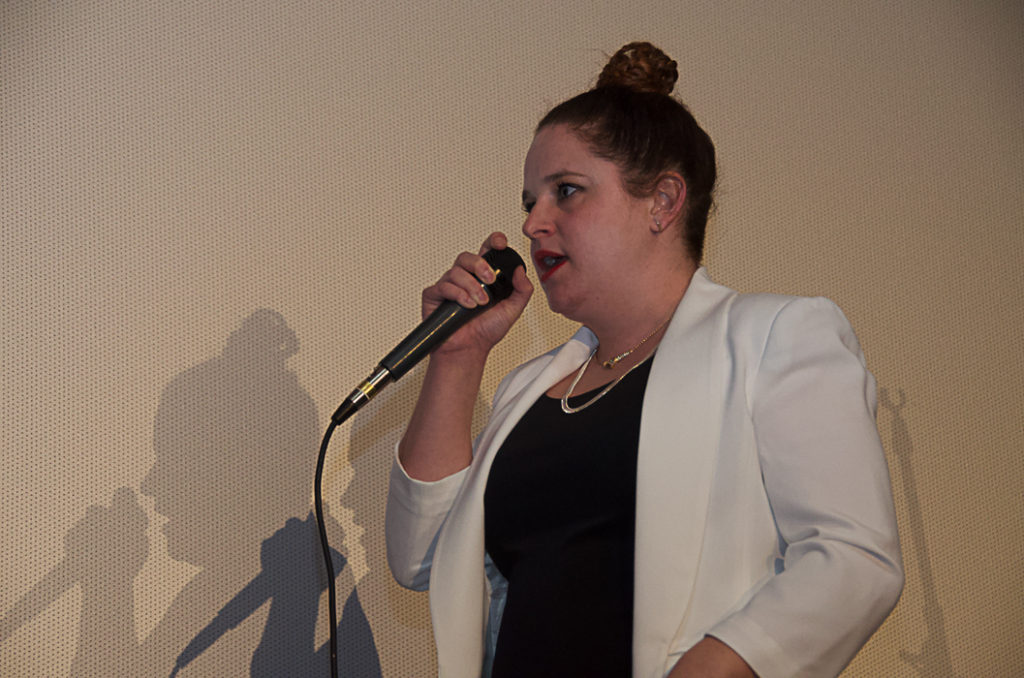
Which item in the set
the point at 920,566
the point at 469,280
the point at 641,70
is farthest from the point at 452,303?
the point at 920,566

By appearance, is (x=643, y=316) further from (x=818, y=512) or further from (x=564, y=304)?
(x=818, y=512)

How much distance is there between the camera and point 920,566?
210 cm

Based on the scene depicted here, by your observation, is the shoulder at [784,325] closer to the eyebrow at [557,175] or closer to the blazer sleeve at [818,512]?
the blazer sleeve at [818,512]

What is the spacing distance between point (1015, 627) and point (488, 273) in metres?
1.87

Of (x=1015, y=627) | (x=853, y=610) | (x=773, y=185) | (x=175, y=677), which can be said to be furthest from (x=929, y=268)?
(x=175, y=677)

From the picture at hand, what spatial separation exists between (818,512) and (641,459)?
20 cm

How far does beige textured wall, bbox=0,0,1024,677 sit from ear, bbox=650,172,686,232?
95 cm

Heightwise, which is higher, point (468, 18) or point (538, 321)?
point (468, 18)

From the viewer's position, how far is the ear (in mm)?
1203

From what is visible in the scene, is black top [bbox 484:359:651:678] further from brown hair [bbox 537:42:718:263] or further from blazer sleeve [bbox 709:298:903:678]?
brown hair [bbox 537:42:718:263]

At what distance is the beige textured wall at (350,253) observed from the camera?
1.80 metres

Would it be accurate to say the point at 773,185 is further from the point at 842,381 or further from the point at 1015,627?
the point at 842,381

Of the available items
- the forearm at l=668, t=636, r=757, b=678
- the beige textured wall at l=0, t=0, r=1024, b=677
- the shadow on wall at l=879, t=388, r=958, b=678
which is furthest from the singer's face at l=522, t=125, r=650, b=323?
the shadow on wall at l=879, t=388, r=958, b=678

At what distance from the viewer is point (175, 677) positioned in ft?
5.73
